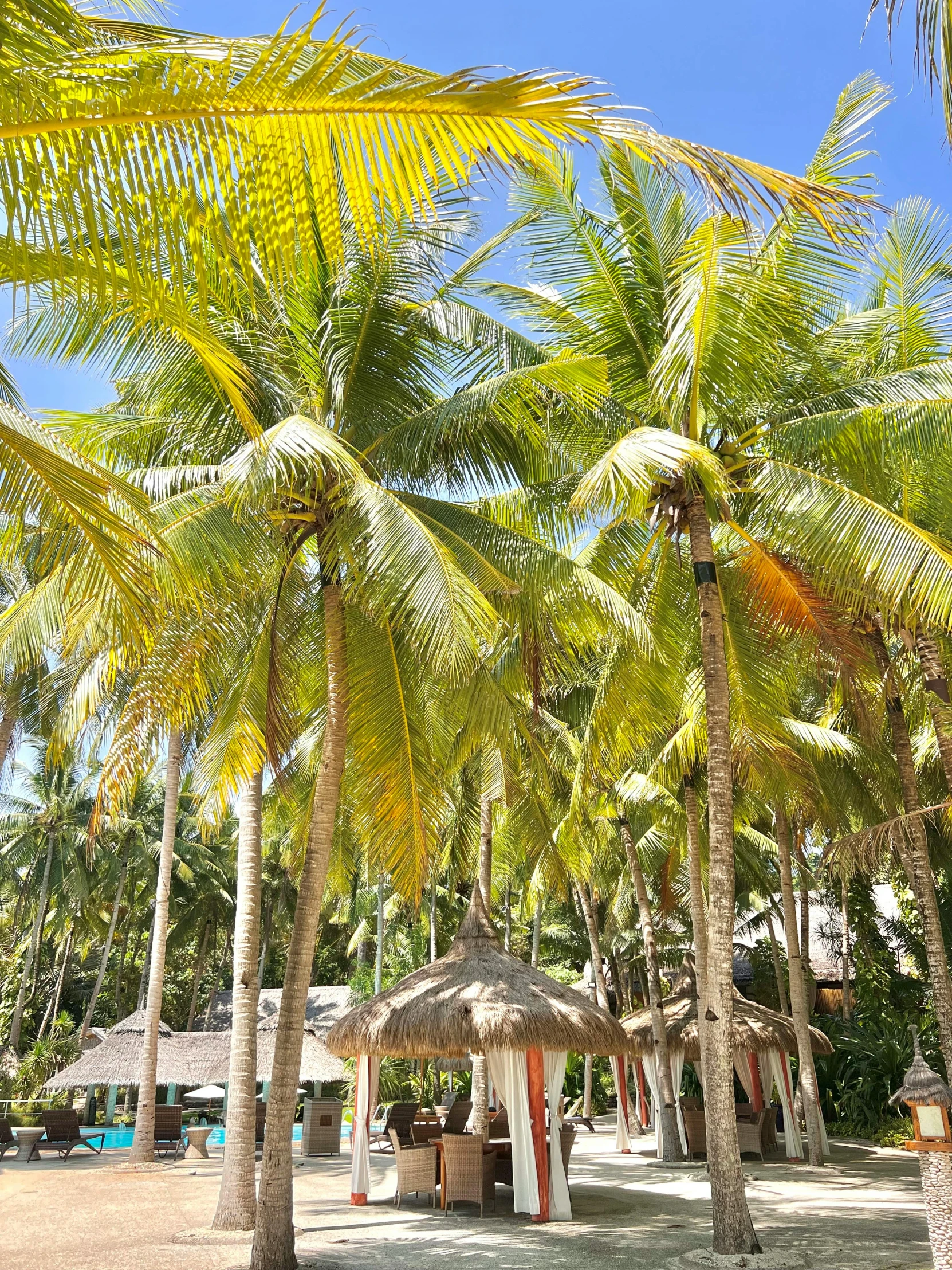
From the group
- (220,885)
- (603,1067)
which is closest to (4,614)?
(603,1067)

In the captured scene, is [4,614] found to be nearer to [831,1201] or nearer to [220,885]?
[831,1201]

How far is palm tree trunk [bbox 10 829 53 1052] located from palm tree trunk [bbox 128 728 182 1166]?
1458cm

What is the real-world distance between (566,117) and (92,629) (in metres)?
5.37

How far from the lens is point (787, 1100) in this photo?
15586 mm

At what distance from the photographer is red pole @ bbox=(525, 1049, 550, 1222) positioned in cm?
1070

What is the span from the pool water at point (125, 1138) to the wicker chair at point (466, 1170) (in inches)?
449

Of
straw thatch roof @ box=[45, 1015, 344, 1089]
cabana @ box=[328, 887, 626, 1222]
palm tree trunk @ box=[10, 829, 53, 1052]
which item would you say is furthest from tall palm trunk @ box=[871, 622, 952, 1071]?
palm tree trunk @ box=[10, 829, 53, 1052]

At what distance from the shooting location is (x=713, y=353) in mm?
8578

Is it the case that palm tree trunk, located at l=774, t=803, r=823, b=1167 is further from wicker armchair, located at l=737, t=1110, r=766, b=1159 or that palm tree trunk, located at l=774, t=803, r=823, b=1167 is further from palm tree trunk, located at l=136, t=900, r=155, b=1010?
palm tree trunk, located at l=136, t=900, r=155, b=1010

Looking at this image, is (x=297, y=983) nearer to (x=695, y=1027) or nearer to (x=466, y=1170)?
(x=466, y=1170)

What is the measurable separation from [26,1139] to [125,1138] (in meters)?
6.64

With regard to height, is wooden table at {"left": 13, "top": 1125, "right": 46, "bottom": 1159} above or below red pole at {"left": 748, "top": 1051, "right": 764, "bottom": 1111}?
below

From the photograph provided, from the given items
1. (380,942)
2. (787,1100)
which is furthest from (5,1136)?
(787,1100)

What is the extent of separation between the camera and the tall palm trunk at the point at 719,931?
7.72 meters
